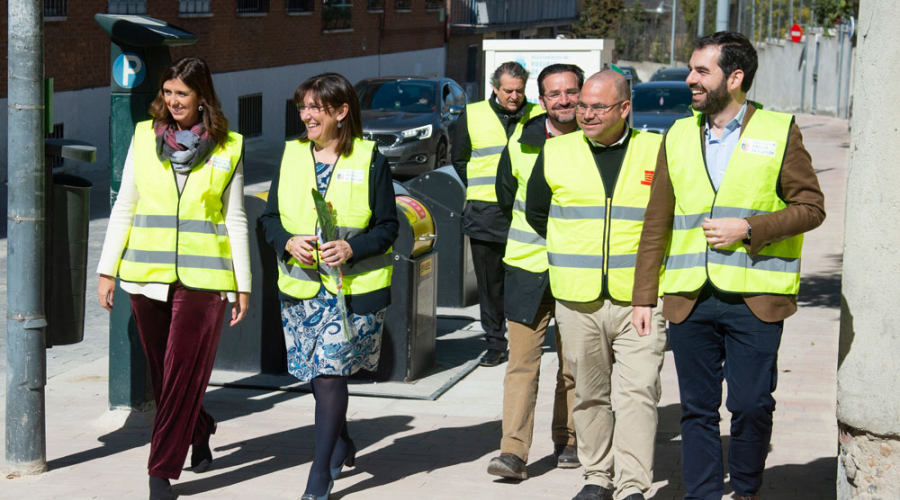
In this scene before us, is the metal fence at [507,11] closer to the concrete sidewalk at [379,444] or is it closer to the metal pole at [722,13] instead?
the metal pole at [722,13]

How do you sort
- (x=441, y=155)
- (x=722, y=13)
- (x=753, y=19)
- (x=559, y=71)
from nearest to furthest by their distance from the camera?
(x=559, y=71) → (x=722, y=13) → (x=441, y=155) → (x=753, y=19)

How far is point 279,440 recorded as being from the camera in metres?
6.03

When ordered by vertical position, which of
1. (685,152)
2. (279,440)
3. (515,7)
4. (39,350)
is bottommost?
(279,440)

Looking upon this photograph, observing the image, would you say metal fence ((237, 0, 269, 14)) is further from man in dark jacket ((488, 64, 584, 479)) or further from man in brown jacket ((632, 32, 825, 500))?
man in brown jacket ((632, 32, 825, 500))

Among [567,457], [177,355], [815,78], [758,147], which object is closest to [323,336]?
[177,355]

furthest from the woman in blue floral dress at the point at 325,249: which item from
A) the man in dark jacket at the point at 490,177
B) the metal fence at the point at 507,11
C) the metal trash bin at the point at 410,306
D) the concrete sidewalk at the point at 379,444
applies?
the metal fence at the point at 507,11

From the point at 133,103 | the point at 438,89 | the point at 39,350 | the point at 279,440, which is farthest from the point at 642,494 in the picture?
the point at 438,89

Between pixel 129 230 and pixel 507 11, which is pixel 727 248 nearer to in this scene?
pixel 129 230

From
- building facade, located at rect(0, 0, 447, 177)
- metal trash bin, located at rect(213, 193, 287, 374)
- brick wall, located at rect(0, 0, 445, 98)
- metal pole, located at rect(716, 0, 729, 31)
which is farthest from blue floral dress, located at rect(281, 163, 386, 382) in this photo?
brick wall, located at rect(0, 0, 445, 98)

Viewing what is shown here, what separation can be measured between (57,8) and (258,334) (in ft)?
42.5

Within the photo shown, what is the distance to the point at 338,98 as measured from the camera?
5066 mm

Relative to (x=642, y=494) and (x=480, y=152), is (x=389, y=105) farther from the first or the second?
(x=642, y=494)

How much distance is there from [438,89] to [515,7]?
27.4 m

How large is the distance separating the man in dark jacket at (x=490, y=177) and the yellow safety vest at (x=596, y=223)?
250 cm
